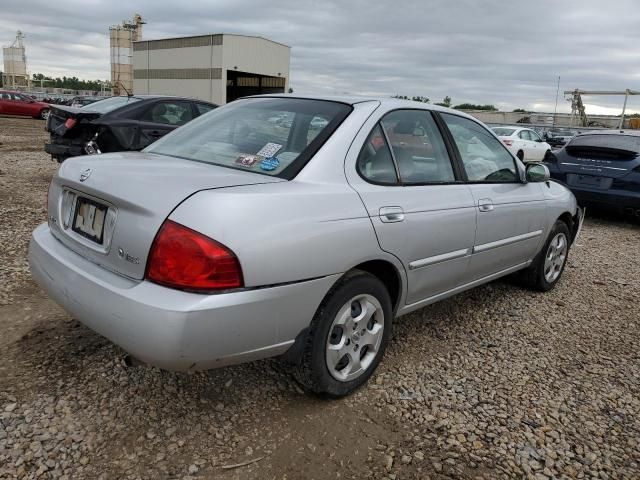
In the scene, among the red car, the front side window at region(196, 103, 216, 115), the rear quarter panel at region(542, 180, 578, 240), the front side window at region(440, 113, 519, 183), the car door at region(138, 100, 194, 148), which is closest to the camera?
the front side window at region(440, 113, 519, 183)

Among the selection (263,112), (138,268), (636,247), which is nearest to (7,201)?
(263,112)

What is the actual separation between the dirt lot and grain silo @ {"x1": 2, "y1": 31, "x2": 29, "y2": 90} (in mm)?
111092

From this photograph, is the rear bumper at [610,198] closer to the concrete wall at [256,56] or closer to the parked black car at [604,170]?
the parked black car at [604,170]

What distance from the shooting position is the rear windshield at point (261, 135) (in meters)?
2.62

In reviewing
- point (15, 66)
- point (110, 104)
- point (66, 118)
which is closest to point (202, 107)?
point (110, 104)

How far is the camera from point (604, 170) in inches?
304

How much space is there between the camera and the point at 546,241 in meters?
4.50

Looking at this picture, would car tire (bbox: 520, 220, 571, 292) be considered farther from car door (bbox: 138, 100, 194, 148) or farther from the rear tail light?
car door (bbox: 138, 100, 194, 148)

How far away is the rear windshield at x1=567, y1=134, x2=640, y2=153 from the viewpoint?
7833mm

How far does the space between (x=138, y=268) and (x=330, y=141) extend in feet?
3.69

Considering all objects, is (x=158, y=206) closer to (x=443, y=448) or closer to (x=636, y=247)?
(x=443, y=448)

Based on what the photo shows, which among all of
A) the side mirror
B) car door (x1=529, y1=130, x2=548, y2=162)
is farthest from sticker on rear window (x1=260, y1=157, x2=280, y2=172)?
car door (x1=529, y1=130, x2=548, y2=162)

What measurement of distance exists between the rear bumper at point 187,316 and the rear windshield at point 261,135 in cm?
63

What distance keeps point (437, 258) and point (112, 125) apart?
20.2 feet
